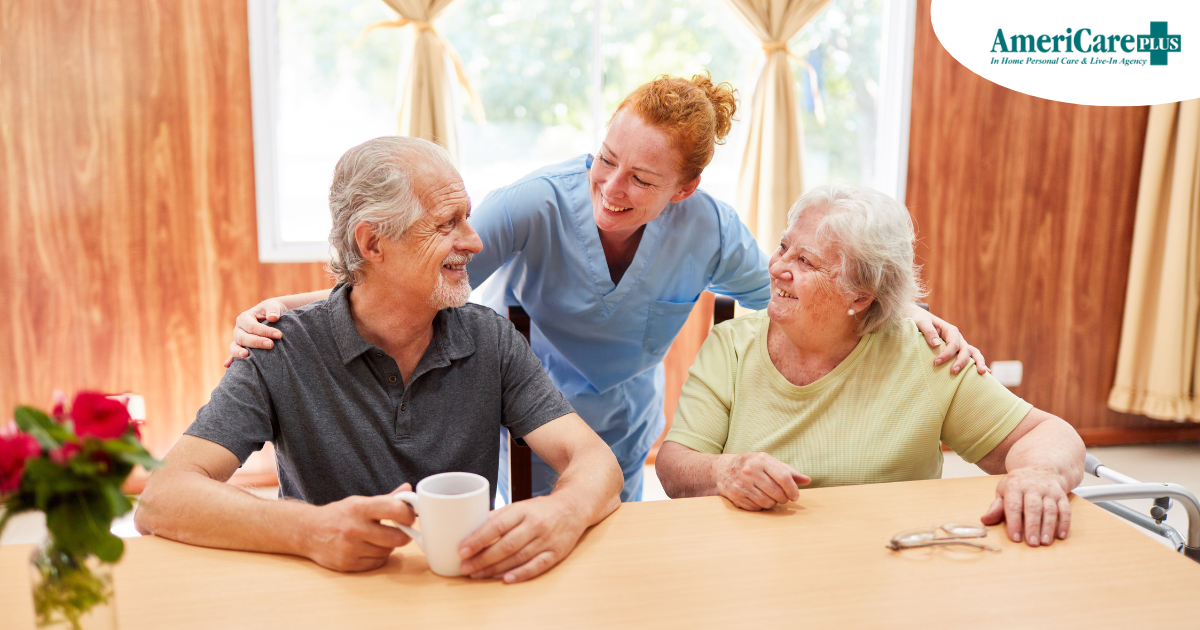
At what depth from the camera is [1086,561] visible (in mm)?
1103

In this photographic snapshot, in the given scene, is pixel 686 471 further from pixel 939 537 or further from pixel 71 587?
pixel 71 587

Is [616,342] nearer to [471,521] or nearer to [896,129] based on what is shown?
[471,521]

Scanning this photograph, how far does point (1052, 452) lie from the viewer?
135 centimetres

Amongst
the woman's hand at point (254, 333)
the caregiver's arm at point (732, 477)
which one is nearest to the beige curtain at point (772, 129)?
the caregiver's arm at point (732, 477)

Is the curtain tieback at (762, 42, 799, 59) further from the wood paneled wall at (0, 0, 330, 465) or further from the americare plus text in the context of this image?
the wood paneled wall at (0, 0, 330, 465)

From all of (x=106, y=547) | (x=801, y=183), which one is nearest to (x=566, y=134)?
(x=801, y=183)

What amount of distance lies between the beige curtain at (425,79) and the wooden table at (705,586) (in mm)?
2182

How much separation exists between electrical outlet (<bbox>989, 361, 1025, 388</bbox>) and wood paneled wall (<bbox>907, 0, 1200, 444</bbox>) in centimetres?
5

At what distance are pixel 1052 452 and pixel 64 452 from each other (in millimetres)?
1393

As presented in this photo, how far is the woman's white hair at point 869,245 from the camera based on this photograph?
4.97 ft

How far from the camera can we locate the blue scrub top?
182 centimetres

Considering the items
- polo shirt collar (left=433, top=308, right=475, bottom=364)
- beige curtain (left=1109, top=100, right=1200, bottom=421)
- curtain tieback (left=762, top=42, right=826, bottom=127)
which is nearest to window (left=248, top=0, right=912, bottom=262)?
curtain tieback (left=762, top=42, right=826, bottom=127)

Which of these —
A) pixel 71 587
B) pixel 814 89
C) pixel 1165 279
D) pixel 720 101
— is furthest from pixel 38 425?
pixel 1165 279

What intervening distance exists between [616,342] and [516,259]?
1.04 ft
